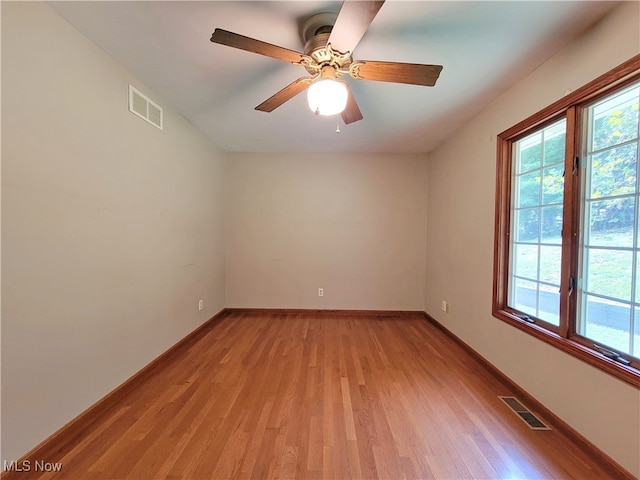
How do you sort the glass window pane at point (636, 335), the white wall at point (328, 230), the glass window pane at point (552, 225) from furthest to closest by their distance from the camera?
the white wall at point (328, 230), the glass window pane at point (552, 225), the glass window pane at point (636, 335)

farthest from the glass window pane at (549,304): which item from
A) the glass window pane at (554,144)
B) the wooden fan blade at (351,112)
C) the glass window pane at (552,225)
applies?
the wooden fan blade at (351,112)

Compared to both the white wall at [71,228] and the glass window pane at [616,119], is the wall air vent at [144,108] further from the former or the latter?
the glass window pane at [616,119]

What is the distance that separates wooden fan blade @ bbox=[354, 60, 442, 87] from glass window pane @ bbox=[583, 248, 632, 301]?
1.40 meters

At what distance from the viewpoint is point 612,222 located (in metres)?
1.39

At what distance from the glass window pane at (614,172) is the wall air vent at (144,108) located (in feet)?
10.5

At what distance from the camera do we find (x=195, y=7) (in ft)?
4.34

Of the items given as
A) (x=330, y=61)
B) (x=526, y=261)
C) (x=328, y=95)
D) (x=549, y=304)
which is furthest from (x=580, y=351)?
(x=330, y=61)

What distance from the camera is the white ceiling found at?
133cm

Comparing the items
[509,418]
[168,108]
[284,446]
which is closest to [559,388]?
[509,418]

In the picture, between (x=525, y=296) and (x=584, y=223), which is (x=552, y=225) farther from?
(x=525, y=296)

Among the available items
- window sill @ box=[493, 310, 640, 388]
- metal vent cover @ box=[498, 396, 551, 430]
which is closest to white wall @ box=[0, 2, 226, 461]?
metal vent cover @ box=[498, 396, 551, 430]

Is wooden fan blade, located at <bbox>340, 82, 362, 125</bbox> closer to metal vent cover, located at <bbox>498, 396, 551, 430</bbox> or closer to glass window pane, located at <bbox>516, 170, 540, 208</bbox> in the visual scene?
glass window pane, located at <bbox>516, 170, 540, 208</bbox>

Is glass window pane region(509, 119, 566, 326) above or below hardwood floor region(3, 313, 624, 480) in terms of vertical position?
above

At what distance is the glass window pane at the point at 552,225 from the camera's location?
5.62ft
